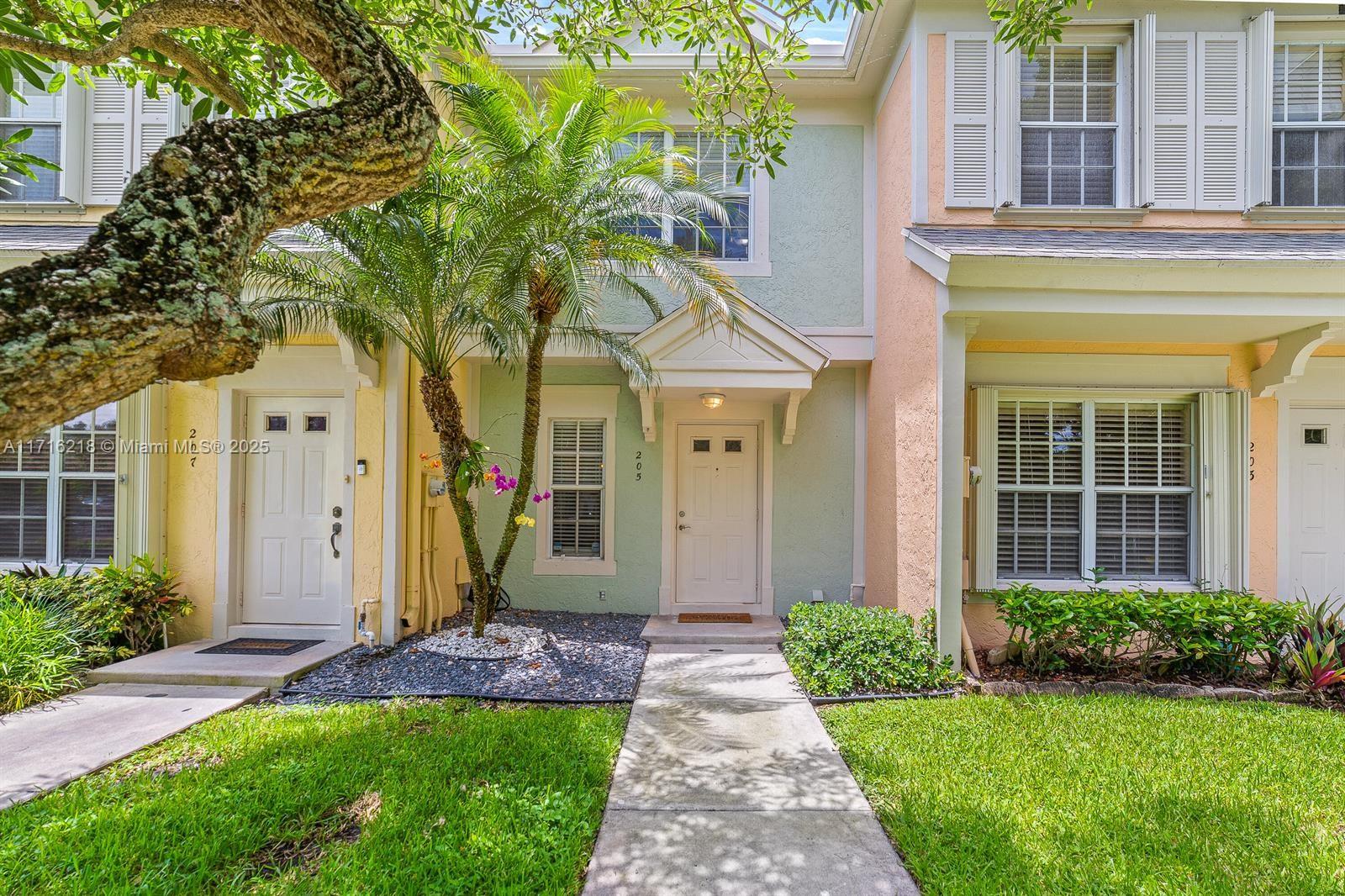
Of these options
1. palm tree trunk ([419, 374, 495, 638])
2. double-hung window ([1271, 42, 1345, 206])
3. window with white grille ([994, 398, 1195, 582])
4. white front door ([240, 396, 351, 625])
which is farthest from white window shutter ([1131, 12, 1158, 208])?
white front door ([240, 396, 351, 625])

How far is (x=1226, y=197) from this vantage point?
583 centimetres

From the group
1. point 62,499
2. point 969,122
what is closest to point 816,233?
point 969,122

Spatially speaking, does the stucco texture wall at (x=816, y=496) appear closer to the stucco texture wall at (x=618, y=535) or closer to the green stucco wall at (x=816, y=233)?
the green stucco wall at (x=816, y=233)

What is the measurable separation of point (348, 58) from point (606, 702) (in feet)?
13.7

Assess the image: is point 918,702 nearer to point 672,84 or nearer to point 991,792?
point 991,792

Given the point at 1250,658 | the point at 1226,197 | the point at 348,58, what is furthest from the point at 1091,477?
the point at 348,58

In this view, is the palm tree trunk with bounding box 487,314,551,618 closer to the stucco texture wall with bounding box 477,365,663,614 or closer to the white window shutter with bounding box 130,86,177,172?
the stucco texture wall with bounding box 477,365,663,614

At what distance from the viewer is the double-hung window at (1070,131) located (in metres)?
5.91

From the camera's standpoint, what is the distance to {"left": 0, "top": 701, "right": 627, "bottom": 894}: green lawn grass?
2582mm

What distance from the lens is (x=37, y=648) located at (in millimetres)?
4750

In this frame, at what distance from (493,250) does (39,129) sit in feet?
17.6

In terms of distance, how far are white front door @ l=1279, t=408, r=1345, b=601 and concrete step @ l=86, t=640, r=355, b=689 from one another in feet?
30.8

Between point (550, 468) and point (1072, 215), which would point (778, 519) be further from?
point (1072, 215)

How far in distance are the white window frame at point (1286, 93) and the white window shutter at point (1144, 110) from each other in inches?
44.9
